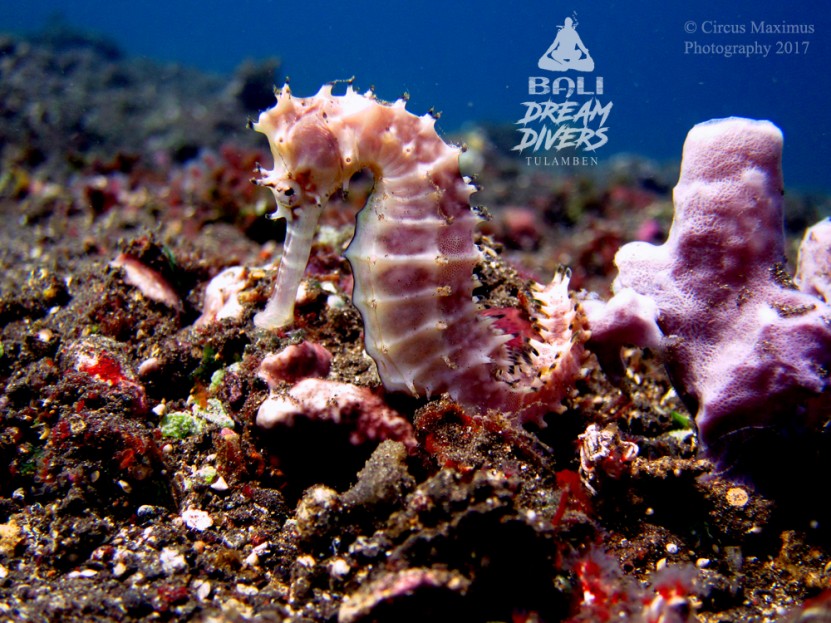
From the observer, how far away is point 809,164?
67.9 m

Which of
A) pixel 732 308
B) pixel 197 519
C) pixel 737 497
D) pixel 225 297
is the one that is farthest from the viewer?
pixel 225 297

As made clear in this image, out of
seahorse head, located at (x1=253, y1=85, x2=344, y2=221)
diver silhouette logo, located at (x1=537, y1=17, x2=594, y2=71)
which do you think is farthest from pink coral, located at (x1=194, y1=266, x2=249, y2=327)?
diver silhouette logo, located at (x1=537, y1=17, x2=594, y2=71)

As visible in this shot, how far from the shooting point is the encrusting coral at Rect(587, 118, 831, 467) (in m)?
2.69

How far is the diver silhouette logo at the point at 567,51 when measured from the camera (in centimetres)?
684

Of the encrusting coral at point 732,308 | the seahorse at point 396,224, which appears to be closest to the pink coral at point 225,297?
the seahorse at point 396,224

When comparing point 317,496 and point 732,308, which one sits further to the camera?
point 732,308

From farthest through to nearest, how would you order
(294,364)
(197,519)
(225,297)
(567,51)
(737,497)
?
(567,51), (225,297), (294,364), (737,497), (197,519)

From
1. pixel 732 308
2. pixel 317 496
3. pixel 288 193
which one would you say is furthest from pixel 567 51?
pixel 317 496

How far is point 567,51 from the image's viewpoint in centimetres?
695

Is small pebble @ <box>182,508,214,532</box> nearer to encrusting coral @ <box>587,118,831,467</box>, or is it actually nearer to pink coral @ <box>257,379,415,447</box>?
pink coral @ <box>257,379,415,447</box>

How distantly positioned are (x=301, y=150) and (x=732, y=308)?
7.92 ft

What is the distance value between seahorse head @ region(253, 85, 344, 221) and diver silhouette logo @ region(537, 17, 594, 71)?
507 centimetres

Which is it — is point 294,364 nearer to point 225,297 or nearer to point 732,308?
point 225,297

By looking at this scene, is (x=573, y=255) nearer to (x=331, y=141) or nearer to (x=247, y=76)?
(x=331, y=141)
